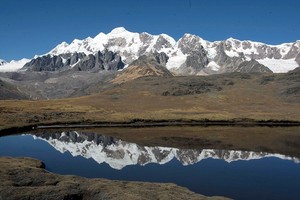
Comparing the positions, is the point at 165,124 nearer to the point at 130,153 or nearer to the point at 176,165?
the point at 130,153

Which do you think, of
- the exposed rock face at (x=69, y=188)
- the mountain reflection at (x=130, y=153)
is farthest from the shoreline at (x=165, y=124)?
the exposed rock face at (x=69, y=188)

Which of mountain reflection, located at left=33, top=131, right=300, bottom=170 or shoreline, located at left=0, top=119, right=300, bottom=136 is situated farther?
shoreline, located at left=0, top=119, right=300, bottom=136

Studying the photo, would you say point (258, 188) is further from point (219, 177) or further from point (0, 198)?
point (0, 198)

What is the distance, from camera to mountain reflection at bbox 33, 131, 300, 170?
7894 cm

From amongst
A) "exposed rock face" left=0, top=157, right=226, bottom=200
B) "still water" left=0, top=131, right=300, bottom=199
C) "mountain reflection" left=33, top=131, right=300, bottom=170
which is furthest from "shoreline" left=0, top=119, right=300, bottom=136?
"exposed rock face" left=0, top=157, right=226, bottom=200

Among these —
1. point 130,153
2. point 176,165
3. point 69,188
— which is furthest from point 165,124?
point 69,188

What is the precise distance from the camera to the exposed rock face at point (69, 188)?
40.8 metres

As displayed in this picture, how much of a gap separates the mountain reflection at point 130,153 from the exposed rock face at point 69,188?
22527 millimetres

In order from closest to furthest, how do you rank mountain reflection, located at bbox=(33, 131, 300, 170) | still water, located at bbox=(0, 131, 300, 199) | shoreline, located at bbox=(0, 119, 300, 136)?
still water, located at bbox=(0, 131, 300, 199)
mountain reflection, located at bbox=(33, 131, 300, 170)
shoreline, located at bbox=(0, 119, 300, 136)

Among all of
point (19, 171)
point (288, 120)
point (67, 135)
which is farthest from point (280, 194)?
point (288, 120)

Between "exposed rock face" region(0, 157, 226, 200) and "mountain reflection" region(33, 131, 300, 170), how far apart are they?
22.5 m

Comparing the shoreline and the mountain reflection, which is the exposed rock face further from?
the shoreline

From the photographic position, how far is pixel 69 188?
142 feet

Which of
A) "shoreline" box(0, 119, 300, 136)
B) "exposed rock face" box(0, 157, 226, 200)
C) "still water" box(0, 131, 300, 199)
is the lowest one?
"still water" box(0, 131, 300, 199)
